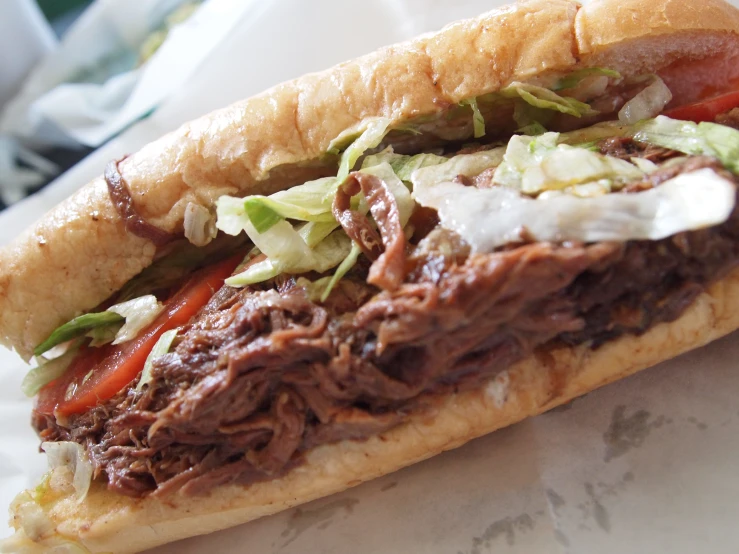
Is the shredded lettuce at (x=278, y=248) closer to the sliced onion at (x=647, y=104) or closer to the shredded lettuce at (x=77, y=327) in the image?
the shredded lettuce at (x=77, y=327)

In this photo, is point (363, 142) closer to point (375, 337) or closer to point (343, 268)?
point (343, 268)

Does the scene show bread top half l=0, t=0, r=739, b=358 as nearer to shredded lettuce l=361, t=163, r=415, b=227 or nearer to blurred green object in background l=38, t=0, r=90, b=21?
shredded lettuce l=361, t=163, r=415, b=227

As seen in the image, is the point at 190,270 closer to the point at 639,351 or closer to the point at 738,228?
the point at 639,351

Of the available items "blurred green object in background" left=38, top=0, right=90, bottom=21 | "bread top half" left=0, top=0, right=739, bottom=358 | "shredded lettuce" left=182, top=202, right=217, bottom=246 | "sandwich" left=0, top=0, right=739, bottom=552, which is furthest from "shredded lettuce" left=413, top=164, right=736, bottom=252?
"blurred green object in background" left=38, top=0, right=90, bottom=21

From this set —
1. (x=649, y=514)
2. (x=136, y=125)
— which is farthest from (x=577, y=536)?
(x=136, y=125)

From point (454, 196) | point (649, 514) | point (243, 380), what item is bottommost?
point (649, 514)

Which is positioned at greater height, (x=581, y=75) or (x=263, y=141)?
(x=263, y=141)

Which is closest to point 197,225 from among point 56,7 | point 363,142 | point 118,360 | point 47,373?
point 118,360
